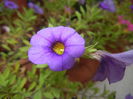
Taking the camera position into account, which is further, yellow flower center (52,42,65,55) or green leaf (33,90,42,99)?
green leaf (33,90,42,99)

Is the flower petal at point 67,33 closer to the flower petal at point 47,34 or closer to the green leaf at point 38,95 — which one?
the flower petal at point 47,34

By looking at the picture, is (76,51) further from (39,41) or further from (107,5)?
(107,5)

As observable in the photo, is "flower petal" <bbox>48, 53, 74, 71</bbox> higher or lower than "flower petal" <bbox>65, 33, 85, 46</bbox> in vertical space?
lower

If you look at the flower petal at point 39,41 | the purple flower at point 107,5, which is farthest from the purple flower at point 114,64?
the purple flower at point 107,5

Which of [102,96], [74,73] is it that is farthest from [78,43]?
[74,73]

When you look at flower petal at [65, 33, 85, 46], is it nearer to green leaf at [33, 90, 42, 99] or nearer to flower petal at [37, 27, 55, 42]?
flower petal at [37, 27, 55, 42]

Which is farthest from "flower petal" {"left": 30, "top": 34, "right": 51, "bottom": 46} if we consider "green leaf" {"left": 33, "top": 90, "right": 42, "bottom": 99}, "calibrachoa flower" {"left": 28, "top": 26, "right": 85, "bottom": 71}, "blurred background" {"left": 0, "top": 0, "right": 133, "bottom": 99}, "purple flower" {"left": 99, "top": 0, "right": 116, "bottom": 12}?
"purple flower" {"left": 99, "top": 0, "right": 116, "bottom": 12}

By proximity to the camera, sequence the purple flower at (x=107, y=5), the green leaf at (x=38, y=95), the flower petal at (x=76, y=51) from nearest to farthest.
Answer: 1. the flower petal at (x=76, y=51)
2. the green leaf at (x=38, y=95)
3. the purple flower at (x=107, y=5)

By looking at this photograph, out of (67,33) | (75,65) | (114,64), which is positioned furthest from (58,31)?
(75,65)
